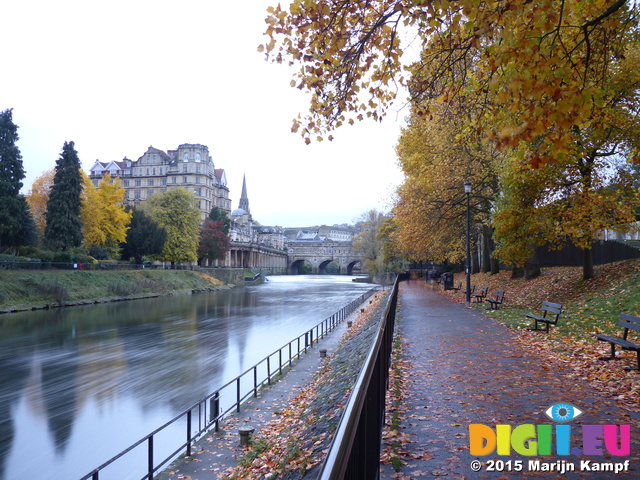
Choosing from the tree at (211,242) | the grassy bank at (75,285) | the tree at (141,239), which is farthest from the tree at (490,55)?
the tree at (211,242)

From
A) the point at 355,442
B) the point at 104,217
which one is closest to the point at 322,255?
the point at 104,217

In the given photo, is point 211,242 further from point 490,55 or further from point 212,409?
point 490,55

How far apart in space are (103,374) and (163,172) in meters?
95.8

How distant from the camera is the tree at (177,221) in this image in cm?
6669

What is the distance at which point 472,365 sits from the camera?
913 cm

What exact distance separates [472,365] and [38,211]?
6859 cm

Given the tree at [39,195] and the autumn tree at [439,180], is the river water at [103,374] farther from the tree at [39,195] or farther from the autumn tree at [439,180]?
the tree at [39,195]

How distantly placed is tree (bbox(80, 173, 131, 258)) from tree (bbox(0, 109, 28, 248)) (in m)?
9.16

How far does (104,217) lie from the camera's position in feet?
180

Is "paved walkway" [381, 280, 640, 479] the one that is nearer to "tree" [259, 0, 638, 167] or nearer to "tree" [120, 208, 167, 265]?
"tree" [259, 0, 638, 167]

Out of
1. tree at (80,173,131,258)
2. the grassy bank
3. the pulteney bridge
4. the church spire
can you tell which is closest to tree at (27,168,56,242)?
tree at (80,173,131,258)

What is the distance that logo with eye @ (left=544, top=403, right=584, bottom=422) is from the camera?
19.4 ft

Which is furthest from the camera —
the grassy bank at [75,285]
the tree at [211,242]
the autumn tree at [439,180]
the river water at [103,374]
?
the tree at [211,242]

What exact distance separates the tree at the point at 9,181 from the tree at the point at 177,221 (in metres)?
23.1
